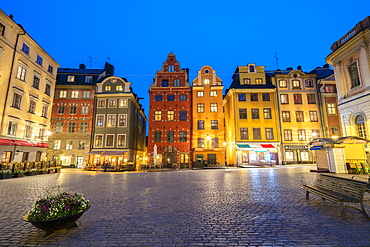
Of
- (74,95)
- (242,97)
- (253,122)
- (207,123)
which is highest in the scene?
(74,95)

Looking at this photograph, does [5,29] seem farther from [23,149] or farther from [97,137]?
[97,137]

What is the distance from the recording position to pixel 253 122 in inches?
1305

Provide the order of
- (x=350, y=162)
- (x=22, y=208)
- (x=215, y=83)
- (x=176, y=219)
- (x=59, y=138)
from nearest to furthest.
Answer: (x=176, y=219)
(x=22, y=208)
(x=350, y=162)
(x=59, y=138)
(x=215, y=83)

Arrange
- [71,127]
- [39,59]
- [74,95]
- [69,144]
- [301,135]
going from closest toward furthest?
[39,59] → [69,144] → [71,127] → [301,135] → [74,95]

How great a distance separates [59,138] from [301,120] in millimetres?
40305

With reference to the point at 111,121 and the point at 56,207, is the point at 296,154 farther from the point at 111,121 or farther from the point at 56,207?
the point at 56,207

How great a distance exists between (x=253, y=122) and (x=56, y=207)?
3230 cm

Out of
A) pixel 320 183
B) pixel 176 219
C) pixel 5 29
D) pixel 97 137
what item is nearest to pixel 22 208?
pixel 176 219

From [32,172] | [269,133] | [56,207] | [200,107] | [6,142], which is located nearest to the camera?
[56,207]

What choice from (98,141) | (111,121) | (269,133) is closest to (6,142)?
(98,141)

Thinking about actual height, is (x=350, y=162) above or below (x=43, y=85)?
below

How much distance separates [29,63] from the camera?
82.2ft

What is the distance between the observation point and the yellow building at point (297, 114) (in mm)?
31656

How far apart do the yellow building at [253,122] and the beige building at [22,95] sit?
1136 inches
